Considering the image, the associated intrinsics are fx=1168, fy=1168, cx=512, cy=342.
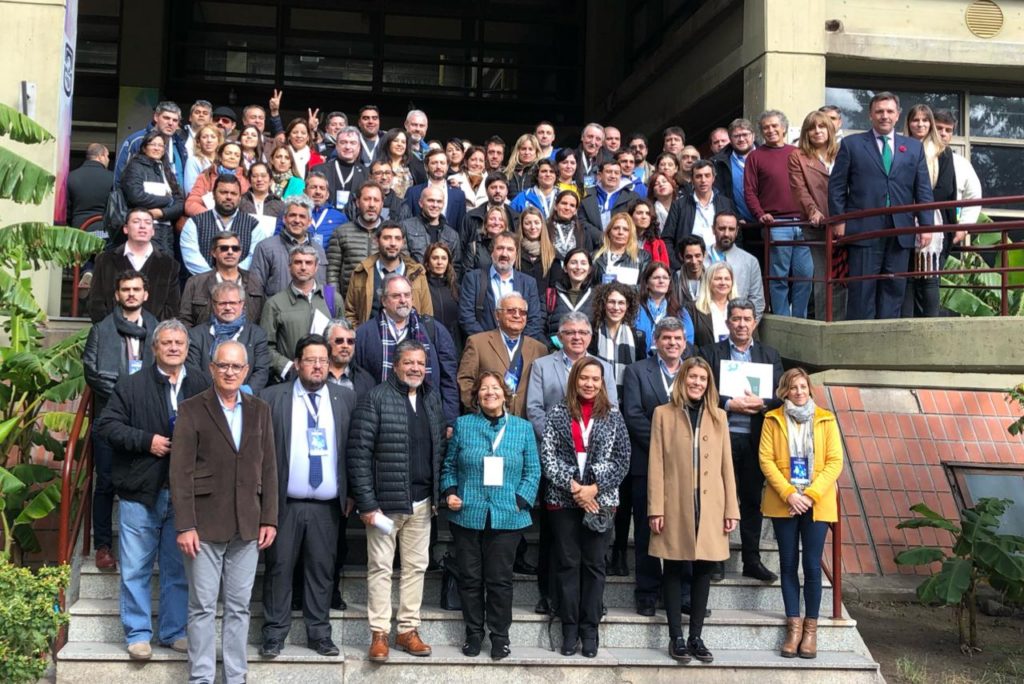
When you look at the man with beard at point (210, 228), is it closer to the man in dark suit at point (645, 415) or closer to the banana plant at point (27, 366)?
the banana plant at point (27, 366)

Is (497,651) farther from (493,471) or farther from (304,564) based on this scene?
(304,564)

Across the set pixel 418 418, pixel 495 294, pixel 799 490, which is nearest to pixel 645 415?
pixel 799 490

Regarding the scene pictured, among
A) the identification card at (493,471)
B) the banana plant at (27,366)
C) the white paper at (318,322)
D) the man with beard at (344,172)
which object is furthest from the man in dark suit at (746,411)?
the banana plant at (27,366)

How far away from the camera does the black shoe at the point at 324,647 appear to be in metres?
8.20

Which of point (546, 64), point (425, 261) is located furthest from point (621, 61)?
point (425, 261)

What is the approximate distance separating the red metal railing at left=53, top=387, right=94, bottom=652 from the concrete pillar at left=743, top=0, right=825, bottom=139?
956 centimetres

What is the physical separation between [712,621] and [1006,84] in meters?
11.2

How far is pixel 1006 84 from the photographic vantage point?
1669cm

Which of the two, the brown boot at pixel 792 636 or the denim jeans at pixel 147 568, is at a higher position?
the denim jeans at pixel 147 568

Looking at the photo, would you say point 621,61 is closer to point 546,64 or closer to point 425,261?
point 546,64

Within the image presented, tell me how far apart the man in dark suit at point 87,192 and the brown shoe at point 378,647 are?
7.01m

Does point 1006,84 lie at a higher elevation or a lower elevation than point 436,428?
higher

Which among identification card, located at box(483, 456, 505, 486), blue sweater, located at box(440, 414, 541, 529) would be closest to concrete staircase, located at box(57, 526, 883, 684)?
blue sweater, located at box(440, 414, 541, 529)

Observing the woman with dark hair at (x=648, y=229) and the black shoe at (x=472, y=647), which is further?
the woman with dark hair at (x=648, y=229)
